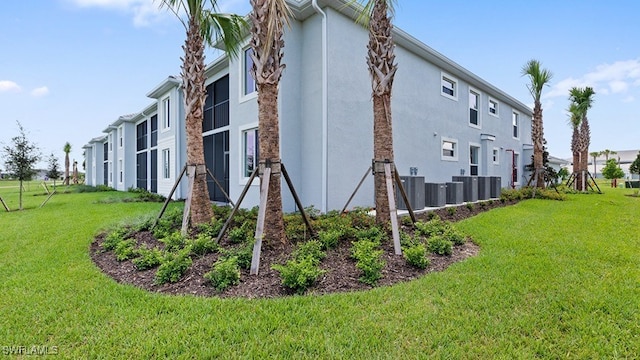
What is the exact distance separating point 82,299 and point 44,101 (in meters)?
23.5

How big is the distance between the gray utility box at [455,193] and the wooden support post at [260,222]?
886 centimetres

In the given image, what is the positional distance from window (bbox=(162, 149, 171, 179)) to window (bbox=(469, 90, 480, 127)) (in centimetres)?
1756

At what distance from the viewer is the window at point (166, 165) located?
18148mm

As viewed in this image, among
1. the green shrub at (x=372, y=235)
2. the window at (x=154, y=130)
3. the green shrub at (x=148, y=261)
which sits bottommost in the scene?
the green shrub at (x=148, y=261)

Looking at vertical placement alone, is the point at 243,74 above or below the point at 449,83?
below

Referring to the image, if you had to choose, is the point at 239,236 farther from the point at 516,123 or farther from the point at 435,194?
the point at 516,123

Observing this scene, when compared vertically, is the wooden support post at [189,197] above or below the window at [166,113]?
below

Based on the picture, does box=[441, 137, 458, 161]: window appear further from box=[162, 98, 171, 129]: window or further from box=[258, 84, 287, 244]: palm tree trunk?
box=[162, 98, 171, 129]: window

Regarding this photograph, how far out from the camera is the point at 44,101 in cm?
2031

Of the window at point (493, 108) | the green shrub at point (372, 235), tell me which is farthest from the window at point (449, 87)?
the green shrub at point (372, 235)

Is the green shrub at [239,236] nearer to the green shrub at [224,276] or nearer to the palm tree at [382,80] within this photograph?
the green shrub at [224,276]

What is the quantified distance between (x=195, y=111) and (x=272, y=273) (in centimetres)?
474

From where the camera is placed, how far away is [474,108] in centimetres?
1742

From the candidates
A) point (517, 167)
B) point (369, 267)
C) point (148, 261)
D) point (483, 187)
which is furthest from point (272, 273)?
point (517, 167)
